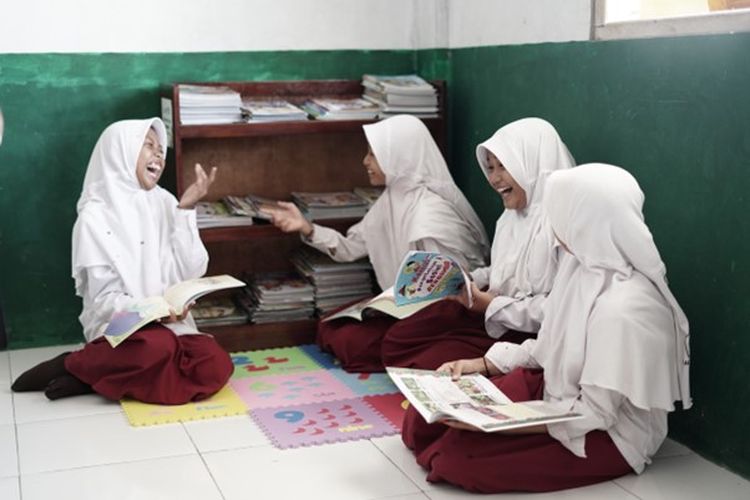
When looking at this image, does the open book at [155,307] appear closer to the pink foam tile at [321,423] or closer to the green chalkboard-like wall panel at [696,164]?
the pink foam tile at [321,423]

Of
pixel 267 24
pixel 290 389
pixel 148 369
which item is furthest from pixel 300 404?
pixel 267 24

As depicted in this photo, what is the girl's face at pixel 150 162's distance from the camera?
445 centimetres

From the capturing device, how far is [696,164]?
356 cm

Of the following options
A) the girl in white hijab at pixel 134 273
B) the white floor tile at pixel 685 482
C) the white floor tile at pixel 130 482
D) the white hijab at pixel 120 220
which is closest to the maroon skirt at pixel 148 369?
the girl in white hijab at pixel 134 273

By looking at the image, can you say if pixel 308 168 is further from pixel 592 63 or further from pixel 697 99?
pixel 697 99

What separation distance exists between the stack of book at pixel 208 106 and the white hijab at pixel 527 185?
130 centimetres

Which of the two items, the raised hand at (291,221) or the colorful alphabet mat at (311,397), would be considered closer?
the colorful alphabet mat at (311,397)

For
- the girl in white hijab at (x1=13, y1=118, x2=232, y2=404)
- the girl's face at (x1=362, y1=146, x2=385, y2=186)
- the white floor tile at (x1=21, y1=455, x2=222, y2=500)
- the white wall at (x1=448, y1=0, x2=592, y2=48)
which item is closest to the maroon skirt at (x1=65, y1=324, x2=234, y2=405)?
the girl in white hijab at (x1=13, y1=118, x2=232, y2=404)

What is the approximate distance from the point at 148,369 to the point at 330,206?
4.27ft

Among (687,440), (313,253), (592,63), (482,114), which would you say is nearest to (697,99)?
(592,63)

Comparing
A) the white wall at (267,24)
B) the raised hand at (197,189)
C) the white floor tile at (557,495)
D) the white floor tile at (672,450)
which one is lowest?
the white floor tile at (672,450)

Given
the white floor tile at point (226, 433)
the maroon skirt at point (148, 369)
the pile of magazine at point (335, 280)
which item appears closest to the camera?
the white floor tile at point (226, 433)

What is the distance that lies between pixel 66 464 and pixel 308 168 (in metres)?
2.24

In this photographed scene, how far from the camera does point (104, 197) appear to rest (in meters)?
4.43
